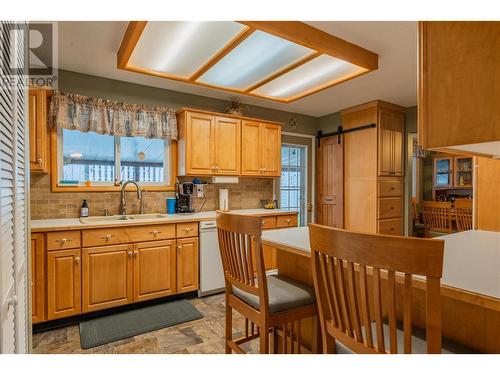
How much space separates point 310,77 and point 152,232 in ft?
7.44

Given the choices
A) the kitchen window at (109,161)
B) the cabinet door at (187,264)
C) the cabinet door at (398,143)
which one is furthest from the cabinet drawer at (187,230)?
the cabinet door at (398,143)

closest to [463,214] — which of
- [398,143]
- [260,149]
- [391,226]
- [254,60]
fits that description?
[391,226]

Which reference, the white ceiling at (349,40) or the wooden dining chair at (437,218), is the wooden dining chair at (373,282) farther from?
the wooden dining chair at (437,218)

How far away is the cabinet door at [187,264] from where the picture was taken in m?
2.99

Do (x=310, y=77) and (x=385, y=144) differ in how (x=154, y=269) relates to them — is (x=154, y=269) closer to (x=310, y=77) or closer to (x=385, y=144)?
(x=310, y=77)

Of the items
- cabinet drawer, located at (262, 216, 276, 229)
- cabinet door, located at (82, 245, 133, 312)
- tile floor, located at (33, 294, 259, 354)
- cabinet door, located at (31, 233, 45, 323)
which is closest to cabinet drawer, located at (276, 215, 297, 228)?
cabinet drawer, located at (262, 216, 276, 229)

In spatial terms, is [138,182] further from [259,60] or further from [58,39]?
[259,60]

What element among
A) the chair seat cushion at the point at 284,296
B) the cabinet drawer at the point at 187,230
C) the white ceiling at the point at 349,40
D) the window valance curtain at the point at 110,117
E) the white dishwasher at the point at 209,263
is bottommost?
the white dishwasher at the point at 209,263

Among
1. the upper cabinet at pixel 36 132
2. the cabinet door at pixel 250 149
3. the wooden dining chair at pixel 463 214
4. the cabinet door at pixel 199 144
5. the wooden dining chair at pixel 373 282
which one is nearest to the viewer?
the wooden dining chair at pixel 373 282

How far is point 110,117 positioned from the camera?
10.4 feet

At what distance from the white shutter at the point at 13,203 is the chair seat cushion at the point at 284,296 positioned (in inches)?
38.5

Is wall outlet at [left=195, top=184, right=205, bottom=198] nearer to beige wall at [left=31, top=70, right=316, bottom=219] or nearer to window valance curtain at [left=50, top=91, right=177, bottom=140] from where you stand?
beige wall at [left=31, top=70, right=316, bottom=219]
